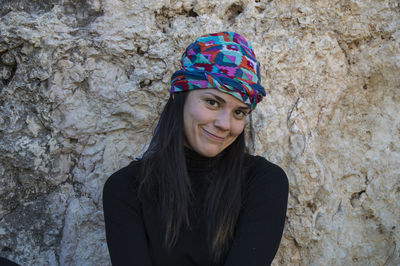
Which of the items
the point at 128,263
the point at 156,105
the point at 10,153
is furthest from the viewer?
the point at 156,105

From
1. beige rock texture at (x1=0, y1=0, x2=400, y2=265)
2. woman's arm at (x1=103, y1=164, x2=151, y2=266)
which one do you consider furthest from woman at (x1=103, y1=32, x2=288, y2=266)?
beige rock texture at (x1=0, y1=0, x2=400, y2=265)

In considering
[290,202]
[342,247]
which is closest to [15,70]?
[290,202]

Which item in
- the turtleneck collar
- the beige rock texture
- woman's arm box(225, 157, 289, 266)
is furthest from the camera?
the beige rock texture

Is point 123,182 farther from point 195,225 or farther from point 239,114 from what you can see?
point 239,114

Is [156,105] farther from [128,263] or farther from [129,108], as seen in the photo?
[128,263]

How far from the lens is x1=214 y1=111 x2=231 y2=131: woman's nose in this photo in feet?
6.16

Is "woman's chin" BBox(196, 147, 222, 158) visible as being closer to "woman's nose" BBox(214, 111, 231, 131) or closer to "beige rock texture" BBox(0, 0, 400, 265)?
"woman's nose" BBox(214, 111, 231, 131)

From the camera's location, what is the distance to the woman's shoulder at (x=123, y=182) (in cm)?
199

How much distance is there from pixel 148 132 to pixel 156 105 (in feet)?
0.59

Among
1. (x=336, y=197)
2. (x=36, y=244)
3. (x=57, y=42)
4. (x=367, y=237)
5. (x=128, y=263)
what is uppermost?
(x=57, y=42)

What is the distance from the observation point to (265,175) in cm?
201

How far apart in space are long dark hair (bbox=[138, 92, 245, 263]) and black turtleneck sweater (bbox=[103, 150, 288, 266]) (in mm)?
43

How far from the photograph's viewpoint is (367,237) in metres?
2.46

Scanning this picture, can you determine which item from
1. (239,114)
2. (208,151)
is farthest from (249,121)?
(208,151)
